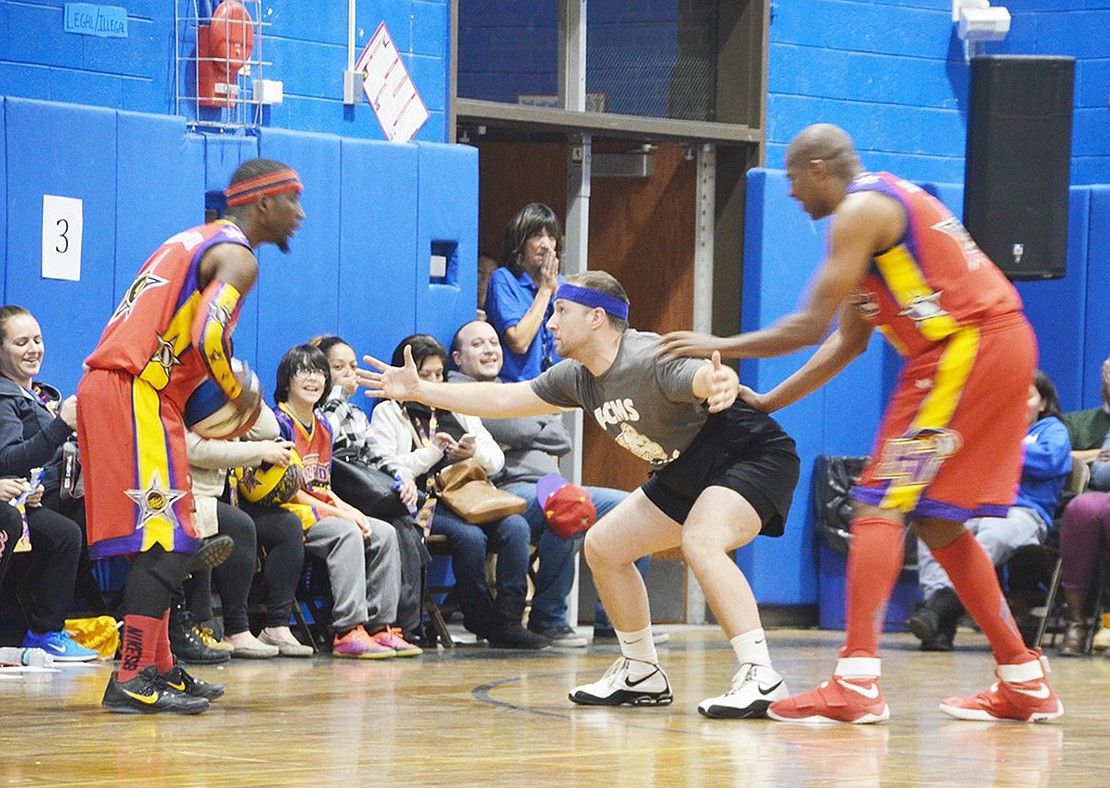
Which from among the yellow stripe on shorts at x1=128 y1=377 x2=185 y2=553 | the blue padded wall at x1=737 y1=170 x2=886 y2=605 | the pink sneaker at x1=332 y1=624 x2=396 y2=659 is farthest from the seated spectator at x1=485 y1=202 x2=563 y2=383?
the yellow stripe on shorts at x1=128 y1=377 x2=185 y2=553

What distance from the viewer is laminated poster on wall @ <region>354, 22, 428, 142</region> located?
8367mm

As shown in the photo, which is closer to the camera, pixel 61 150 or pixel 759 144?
pixel 61 150

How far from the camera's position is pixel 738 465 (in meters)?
5.33

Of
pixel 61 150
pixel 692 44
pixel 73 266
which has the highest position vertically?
pixel 692 44

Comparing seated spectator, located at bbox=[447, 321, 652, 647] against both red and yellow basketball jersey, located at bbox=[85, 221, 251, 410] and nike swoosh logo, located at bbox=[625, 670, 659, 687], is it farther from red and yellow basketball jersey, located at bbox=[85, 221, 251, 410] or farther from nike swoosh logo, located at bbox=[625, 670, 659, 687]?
red and yellow basketball jersey, located at bbox=[85, 221, 251, 410]

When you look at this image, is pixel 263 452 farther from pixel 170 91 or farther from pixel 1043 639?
pixel 1043 639

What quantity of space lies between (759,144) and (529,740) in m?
5.49

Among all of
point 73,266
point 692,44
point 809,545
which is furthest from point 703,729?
point 692,44

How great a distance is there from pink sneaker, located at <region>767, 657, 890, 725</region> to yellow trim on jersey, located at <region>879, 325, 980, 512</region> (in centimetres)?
43

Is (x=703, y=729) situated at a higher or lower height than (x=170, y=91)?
lower

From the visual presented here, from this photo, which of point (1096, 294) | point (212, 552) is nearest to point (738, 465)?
point (212, 552)

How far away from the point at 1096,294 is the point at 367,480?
4.34m

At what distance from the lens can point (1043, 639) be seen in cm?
895

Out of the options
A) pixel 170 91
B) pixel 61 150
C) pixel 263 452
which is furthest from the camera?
pixel 170 91
